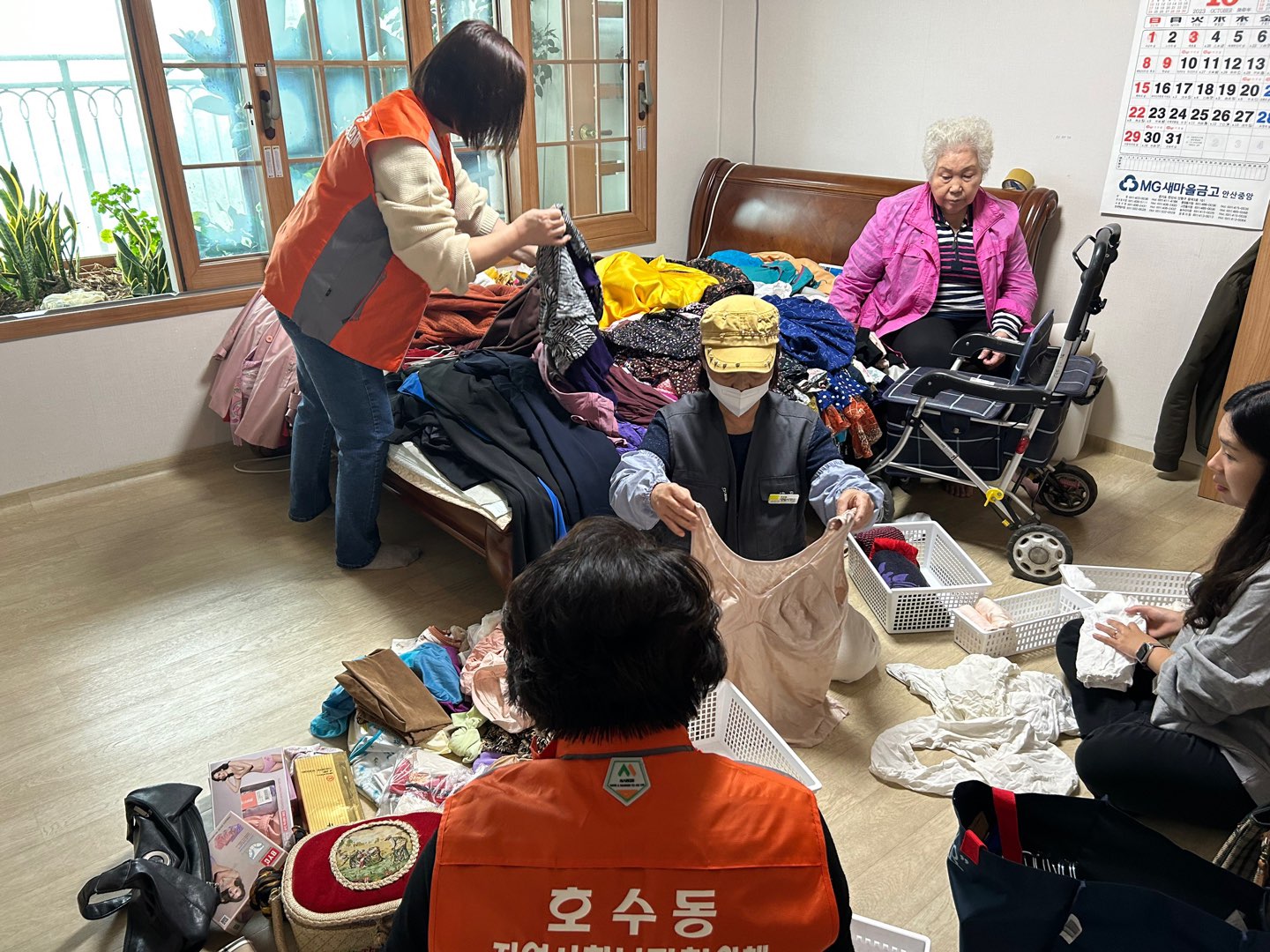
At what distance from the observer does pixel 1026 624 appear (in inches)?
94.9

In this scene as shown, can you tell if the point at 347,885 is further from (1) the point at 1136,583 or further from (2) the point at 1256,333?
(2) the point at 1256,333

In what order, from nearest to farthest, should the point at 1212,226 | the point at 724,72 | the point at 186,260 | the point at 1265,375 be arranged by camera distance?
the point at 1265,375 < the point at 1212,226 < the point at 186,260 < the point at 724,72

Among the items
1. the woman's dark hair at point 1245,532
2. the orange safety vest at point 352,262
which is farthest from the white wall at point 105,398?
the woman's dark hair at point 1245,532

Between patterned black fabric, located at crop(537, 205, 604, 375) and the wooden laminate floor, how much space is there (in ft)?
2.44

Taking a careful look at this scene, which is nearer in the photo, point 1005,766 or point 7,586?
point 1005,766

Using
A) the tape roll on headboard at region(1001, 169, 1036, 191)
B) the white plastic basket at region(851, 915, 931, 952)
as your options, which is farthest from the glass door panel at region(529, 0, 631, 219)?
the white plastic basket at region(851, 915, 931, 952)

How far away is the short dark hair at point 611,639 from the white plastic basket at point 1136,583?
6.48 feet

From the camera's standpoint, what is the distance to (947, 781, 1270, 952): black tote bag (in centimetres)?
117

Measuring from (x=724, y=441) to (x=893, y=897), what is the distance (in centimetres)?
98

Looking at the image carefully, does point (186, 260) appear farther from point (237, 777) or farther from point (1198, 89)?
point (1198, 89)

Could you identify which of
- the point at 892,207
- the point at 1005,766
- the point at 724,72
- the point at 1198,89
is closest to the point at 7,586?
the point at 1005,766

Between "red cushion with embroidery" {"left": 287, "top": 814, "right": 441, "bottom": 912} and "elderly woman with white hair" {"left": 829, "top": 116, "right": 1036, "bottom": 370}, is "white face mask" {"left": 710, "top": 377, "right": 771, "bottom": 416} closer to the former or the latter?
"red cushion with embroidery" {"left": 287, "top": 814, "right": 441, "bottom": 912}

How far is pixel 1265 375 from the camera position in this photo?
9.90 ft

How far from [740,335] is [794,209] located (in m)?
2.46
